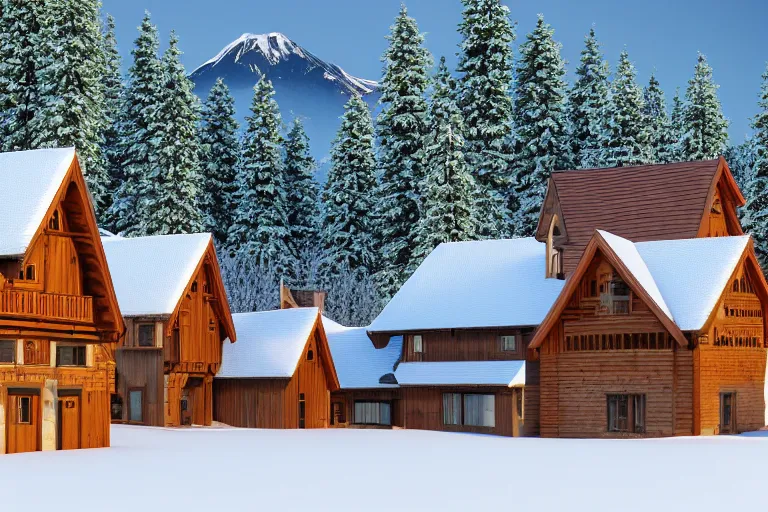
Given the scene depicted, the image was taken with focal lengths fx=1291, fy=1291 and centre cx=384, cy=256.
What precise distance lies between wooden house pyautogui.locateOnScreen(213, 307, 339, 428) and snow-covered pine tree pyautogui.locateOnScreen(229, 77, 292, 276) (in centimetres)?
2824

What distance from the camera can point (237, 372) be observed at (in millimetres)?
55812

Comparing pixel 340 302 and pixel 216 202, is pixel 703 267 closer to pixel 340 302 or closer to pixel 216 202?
pixel 340 302

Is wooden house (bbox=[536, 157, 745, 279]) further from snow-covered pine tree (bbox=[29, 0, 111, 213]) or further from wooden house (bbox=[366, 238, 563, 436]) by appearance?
snow-covered pine tree (bbox=[29, 0, 111, 213])

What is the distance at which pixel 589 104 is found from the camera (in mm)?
84625

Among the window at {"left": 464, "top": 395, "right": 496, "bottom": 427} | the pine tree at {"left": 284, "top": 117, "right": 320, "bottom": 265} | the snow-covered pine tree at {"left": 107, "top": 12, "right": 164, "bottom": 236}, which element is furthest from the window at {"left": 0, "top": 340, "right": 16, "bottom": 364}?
the pine tree at {"left": 284, "top": 117, "right": 320, "bottom": 265}

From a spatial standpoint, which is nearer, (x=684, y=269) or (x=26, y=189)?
(x=26, y=189)

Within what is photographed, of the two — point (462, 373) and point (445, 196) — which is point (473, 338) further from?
point (445, 196)

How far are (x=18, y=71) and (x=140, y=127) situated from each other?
8.55 m

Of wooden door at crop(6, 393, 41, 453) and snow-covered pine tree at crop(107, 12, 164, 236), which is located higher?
snow-covered pine tree at crop(107, 12, 164, 236)

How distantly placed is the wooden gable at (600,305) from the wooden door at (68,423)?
18.4 metres

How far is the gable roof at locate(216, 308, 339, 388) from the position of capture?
55438 millimetres

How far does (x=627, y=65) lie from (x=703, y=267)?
1297 inches

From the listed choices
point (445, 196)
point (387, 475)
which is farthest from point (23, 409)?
point (445, 196)

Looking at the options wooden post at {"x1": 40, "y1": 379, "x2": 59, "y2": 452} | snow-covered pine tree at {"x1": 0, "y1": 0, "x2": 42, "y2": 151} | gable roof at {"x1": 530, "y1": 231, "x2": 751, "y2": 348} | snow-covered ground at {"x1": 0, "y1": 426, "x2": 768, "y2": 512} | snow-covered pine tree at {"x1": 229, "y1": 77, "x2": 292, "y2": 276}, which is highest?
snow-covered pine tree at {"x1": 0, "y1": 0, "x2": 42, "y2": 151}
